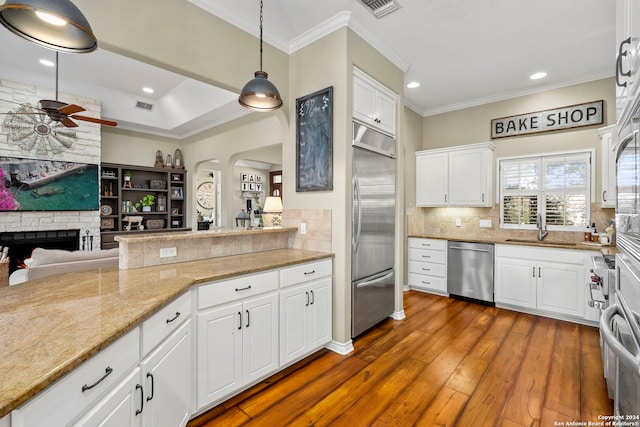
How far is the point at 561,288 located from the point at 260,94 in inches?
159

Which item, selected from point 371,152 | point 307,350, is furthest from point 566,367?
point 371,152

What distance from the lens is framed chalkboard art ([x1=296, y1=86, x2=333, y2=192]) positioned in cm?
287

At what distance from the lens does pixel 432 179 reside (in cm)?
486

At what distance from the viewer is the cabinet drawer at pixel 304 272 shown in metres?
2.39

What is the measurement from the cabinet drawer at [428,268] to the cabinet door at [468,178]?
1.01m

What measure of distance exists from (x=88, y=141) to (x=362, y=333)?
17.5 feet

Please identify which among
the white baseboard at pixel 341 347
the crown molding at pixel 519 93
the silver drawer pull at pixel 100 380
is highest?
the crown molding at pixel 519 93

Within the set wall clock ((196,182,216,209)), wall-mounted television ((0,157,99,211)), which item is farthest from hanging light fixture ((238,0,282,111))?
wall clock ((196,182,216,209))

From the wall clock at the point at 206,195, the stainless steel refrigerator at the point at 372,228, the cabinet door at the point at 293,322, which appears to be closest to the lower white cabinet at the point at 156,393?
the cabinet door at the point at 293,322

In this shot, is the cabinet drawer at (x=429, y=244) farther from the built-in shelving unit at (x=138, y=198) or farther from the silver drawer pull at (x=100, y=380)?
the built-in shelving unit at (x=138, y=198)

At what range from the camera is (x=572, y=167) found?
12.9ft

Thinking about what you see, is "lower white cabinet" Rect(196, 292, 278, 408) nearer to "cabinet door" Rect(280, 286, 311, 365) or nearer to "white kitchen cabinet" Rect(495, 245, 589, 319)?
"cabinet door" Rect(280, 286, 311, 365)

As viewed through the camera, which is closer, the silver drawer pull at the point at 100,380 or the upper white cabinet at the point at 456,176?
Result: the silver drawer pull at the point at 100,380

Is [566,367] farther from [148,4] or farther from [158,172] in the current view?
[158,172]
